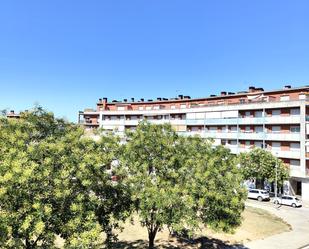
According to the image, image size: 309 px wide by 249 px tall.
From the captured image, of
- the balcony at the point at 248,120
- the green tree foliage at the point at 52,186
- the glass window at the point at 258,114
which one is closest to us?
the green tree foliage at the point at 52,186

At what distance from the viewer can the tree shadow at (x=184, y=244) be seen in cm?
2452

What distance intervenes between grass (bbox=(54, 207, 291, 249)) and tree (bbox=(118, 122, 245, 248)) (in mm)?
4927

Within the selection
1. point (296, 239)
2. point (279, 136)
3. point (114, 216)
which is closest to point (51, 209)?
point (114, 216)

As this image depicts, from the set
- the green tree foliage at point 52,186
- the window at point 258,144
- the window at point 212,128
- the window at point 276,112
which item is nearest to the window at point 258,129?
the window at point 258,144

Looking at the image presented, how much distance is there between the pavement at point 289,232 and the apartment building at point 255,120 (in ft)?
25.2

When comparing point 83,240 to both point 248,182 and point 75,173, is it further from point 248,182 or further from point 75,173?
point 248,182

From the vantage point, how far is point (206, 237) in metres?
27.4

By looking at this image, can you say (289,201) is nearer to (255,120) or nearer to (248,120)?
(255,120)

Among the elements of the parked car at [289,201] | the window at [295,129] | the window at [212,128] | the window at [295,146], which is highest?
the window at [212,128]

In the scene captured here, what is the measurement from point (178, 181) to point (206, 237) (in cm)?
1100

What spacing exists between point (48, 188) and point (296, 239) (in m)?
A: 22.9

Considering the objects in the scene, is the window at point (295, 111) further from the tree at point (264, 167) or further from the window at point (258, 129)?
the tree at point (264, 167)

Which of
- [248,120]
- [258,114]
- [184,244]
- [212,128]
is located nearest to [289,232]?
[184,244]

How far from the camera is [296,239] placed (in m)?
28.1
